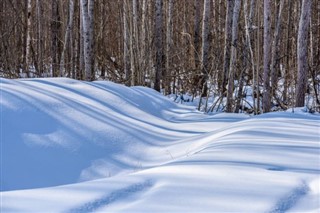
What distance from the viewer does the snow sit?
2221mm

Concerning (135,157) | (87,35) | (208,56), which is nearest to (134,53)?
(87,35)

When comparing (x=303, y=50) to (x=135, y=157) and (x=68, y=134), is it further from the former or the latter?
(x=68, y=134)

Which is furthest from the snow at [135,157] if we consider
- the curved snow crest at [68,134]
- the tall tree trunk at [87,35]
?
the tall tree trunk at [87,35]

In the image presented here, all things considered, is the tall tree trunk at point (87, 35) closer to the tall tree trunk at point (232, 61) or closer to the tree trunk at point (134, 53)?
the tree trunk at point (134, 53)

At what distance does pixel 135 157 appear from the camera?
4.38 meters

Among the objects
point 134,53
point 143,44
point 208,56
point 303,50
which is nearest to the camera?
point 303,50

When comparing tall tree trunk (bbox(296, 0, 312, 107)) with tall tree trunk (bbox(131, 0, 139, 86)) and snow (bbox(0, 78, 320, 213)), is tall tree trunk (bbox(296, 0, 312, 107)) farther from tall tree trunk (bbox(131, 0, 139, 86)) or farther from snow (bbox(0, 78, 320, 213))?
tall tree trunk (bbox(131, 0, 139, 86))

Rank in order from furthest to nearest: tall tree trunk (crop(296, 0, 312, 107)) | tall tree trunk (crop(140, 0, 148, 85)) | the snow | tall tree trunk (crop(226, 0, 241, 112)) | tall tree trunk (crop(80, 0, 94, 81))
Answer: tall tree trunk (crop(140, 0, 148, 85)), tall tree trunk (crop(80, 0, 94, 81)), tall tree trunk (crop(226, 0, 241, 112)), tall tree trunk (crop(296, 0, 312, 107)), the snow

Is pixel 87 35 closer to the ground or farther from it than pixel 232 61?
farther from it

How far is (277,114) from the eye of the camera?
555 cm

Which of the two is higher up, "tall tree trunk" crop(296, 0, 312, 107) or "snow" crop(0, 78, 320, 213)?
"tall tree trunk" crop(296, 0, 312, 107)

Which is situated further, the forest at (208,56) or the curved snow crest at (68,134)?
the forest at (208,56)

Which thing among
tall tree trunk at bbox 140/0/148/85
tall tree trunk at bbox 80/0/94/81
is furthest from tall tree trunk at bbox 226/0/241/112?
tall tree trunk at bbox 80/0/94/81

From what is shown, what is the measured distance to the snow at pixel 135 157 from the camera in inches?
87.4
